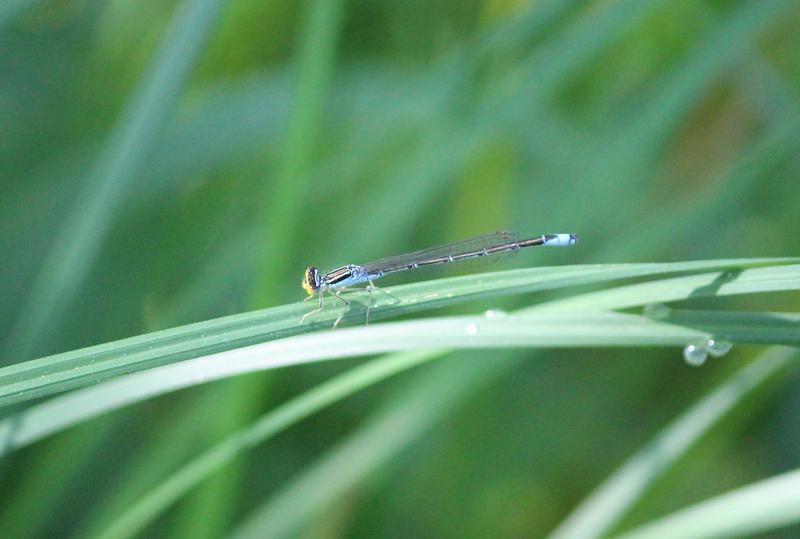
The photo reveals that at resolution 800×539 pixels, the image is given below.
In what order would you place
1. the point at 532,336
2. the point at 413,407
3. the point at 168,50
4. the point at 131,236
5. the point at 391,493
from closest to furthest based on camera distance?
1. the point at 532,336
2. the point at 168,50
3. the point at 413,407
4. the point at 391,493
5. the point at 131,236

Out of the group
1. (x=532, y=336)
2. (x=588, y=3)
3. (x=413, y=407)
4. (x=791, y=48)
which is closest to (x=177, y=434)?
(x=413, y=407)

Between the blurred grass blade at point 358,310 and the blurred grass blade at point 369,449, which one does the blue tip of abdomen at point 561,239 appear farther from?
the blurred grass blade at point 358,310

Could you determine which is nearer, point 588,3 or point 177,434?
point 177,434

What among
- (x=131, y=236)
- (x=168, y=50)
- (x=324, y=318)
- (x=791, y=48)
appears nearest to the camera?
(x=324, y=318)

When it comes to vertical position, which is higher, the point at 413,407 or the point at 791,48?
the point at 791,48

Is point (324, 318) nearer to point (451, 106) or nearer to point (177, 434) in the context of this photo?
point (177, 434)

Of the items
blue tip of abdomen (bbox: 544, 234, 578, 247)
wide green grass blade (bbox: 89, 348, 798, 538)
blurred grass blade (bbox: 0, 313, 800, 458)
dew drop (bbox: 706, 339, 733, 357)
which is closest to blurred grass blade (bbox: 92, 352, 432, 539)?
wide green grass blade (bbox: 89, 348, 798, 538)

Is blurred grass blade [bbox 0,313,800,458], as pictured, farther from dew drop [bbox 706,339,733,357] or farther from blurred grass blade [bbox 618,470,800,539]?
blurred grass blade [bbox 618,470,800,539]

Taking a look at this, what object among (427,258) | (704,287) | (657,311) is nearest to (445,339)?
(657,311)
